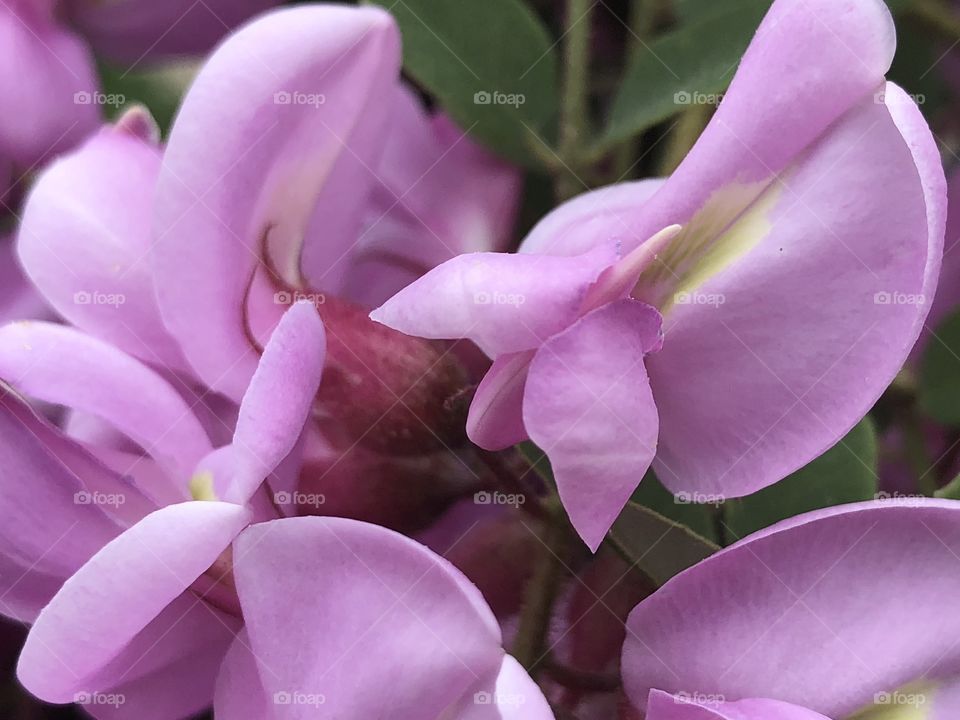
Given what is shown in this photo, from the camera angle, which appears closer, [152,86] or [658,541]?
[658,541]

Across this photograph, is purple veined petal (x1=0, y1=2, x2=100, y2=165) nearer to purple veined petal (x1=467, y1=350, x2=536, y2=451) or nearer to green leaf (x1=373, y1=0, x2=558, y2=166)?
green leaf (x1=373, y1=0, x2=558, y2=166)

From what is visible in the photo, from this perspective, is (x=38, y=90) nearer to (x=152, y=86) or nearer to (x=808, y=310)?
(x=152, y=86)

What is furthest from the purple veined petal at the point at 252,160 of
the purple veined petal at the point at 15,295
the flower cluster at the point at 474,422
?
the purple veined petal at the point at 15,295

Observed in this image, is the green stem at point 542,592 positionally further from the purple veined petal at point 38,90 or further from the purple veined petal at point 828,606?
the purple veined petal at point 38,90

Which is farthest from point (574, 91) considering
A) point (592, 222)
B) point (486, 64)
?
point (592, 222)

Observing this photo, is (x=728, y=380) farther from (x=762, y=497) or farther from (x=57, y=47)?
(x=57, y=47)

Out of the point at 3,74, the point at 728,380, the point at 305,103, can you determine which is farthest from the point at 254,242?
the point at 3,74
